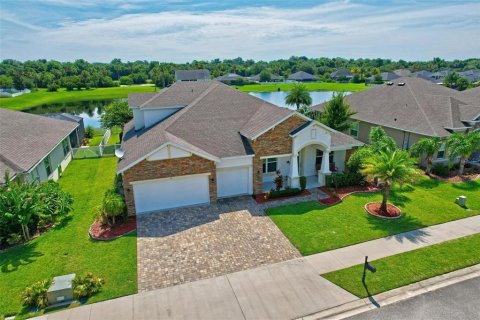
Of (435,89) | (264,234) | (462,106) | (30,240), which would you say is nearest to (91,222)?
(30,240)

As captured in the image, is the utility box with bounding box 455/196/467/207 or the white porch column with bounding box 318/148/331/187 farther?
the white porch column with bounding box 318/148/331/187

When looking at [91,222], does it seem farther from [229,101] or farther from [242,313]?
[229,101]

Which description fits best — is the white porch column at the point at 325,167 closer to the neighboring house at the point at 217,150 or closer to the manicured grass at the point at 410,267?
the neighboring house at the point at 217,150

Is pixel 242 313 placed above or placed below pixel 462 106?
below

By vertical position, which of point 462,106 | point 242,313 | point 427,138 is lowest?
point 242,313

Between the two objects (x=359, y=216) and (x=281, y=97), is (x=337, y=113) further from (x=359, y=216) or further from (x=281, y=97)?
(x=281, y=97)

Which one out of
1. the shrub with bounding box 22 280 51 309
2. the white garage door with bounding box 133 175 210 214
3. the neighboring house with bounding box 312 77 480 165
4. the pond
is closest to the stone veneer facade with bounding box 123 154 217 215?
the white garage door with bounding box 133 175 210 214

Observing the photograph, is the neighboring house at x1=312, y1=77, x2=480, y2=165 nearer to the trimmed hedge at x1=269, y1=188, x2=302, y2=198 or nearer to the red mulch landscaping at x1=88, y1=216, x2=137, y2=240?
the trimmed hedge at x1=269, y1=188, x2=302, y2=198

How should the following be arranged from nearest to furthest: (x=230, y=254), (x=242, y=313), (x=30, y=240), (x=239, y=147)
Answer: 1. (x=242, y=313)
2. (x=230, y=254)
3. (x=30, y=240)
4. (x=239, y=147)
